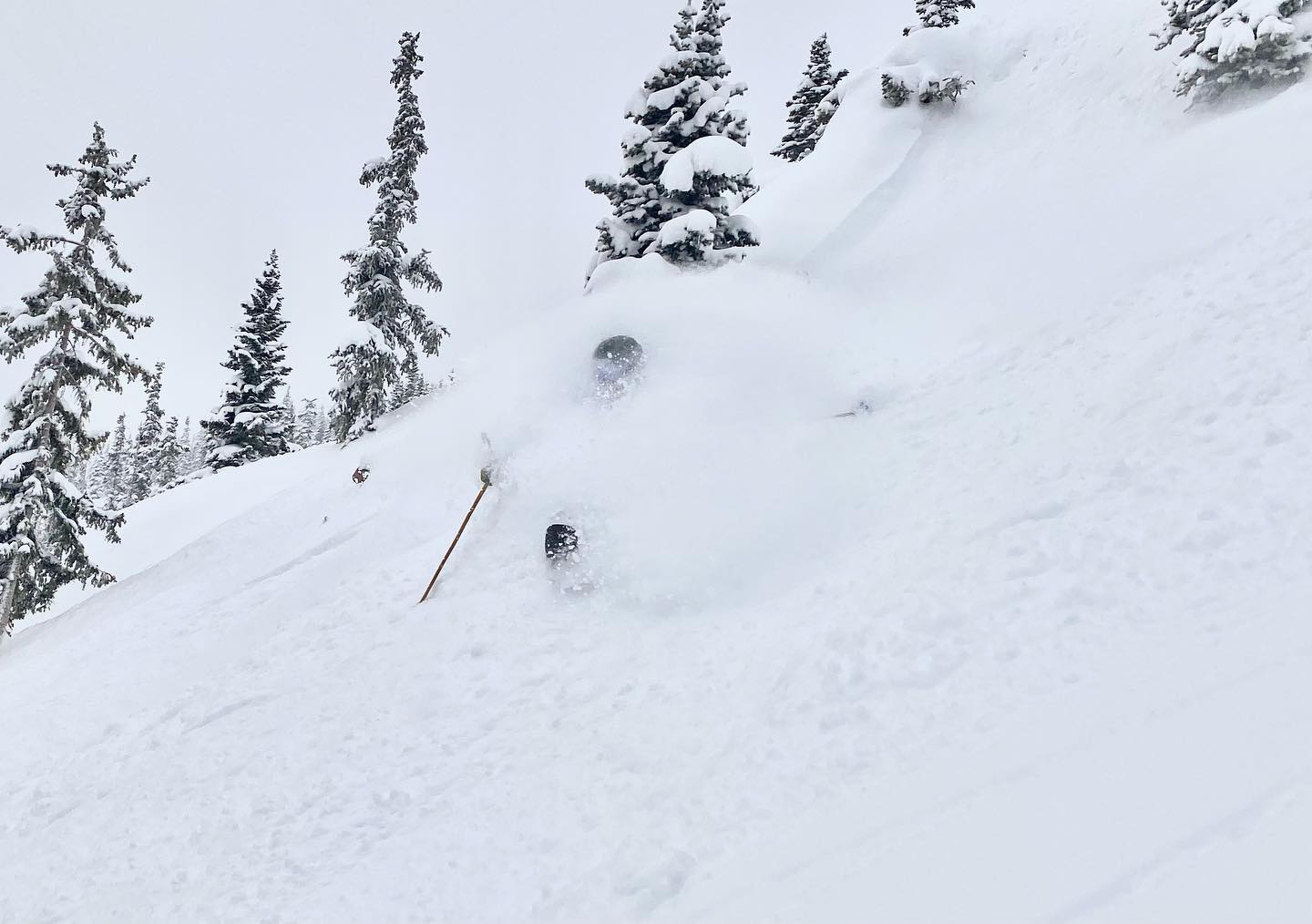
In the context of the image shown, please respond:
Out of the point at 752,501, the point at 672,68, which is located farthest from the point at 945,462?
the point at 672,68

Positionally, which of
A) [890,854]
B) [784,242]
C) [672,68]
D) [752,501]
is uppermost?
[672,68]

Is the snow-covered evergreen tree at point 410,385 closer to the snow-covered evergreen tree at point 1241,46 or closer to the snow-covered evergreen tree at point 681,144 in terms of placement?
the snow-covered evergreen tree at point 681,144

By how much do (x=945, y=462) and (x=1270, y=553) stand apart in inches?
155

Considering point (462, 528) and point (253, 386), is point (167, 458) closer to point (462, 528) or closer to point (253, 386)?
point (253, 386)

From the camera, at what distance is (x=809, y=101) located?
1353 inches

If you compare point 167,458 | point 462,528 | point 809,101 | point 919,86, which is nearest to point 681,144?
point 919,86

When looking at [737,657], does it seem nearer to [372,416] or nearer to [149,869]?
[149,869]

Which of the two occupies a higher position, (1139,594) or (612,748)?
(1139,594)

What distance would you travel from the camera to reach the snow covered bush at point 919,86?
22250 mm

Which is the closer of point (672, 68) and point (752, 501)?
point (752, 501)

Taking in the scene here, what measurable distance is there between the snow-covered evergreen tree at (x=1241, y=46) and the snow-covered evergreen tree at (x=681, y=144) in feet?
35.0

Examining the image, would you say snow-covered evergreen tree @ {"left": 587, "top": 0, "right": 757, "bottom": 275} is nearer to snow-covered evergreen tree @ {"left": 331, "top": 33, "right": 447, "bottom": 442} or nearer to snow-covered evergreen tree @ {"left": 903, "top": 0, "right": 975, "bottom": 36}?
snow-covered evergreen tree @ {"left": 331, "top": 33, "right": 447, "bottom": 442}

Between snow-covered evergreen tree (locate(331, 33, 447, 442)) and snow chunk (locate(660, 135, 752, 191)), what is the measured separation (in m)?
11.3

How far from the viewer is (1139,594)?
586 cm
